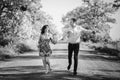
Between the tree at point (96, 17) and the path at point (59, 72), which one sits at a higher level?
the tree at point (96, 17)

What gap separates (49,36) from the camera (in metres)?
12.9

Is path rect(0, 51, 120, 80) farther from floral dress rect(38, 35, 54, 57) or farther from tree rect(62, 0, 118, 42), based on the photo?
tree rect(62, 0, 118, 42)

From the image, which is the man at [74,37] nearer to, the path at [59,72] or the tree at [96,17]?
the path at [59,72]

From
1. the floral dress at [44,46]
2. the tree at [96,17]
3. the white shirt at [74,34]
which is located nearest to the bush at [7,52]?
the floral dress at [44,46]

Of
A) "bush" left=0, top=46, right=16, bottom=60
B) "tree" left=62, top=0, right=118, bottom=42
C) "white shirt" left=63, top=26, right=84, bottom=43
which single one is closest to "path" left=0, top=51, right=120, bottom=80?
"white shirt" left=63, top=26, right=84, bottom=43

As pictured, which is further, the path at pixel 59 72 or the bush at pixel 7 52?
the bush at pixel 7 52

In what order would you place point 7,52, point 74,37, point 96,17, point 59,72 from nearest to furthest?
point 74,37 → point 59,72 → point 7,52 → point 96,17

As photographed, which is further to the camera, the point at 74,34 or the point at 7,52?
the point at 7,52

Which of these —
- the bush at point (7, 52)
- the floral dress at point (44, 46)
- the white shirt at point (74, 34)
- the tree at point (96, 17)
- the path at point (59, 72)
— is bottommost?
the path at point (59, 72)

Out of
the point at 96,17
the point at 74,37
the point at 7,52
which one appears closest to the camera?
the point at 74,37

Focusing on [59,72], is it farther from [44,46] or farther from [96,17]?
→ [96,17]

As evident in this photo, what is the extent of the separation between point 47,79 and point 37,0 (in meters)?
24.1

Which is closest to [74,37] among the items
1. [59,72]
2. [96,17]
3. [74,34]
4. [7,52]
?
[74,34]

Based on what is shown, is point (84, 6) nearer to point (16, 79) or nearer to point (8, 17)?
point (8, 17)
